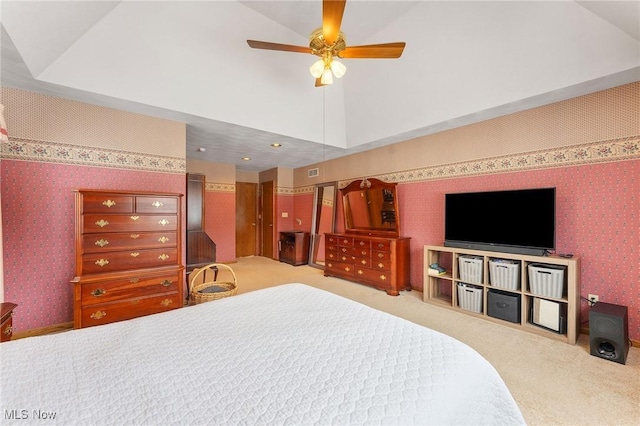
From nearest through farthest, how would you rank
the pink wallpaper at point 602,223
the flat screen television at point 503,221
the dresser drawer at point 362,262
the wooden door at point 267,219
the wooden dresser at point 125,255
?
the wooden dresser at point 125,255, the pink wallpaper at point 602,223, the flat screen television at point 503,221, the dresser drawer at point 362,262, the wooden door at point 267,219

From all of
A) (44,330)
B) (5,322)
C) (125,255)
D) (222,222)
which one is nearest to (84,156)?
(125,255)

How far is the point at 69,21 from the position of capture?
86.6 inches

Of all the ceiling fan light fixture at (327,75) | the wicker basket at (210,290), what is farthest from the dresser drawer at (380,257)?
the ceiling fan light fixture at (327,75)

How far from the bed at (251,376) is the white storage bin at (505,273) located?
7.36 ft

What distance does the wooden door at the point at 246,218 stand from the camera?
7398mm

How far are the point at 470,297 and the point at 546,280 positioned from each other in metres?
0.82

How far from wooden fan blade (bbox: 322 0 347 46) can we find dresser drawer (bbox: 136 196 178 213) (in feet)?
7.06

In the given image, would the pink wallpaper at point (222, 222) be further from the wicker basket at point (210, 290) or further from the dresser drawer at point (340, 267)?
the wicker basket at point (210, 290)

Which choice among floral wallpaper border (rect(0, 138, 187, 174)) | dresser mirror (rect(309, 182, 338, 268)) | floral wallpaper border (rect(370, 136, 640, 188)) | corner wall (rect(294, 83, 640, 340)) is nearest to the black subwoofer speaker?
corner wall (rect(294, 83, 640, 340))

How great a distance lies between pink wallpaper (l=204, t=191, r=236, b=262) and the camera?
638 centimetres

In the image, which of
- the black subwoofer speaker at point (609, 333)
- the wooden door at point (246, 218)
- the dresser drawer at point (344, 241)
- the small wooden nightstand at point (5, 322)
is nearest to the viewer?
the small wooden nightstand at point (5, 322)

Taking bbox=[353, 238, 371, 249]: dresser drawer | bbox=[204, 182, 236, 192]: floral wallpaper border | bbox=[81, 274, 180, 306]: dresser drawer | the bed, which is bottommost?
bbox=[81, 274, 180, 306]: dresser drawer

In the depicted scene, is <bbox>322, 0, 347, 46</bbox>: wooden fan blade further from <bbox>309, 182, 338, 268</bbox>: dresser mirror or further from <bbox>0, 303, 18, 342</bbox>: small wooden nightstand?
<bbox>309, 182, 338, 268</bbox>: dresser mirror

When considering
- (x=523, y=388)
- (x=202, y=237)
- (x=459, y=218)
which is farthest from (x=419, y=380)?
(x=202, y=237)
